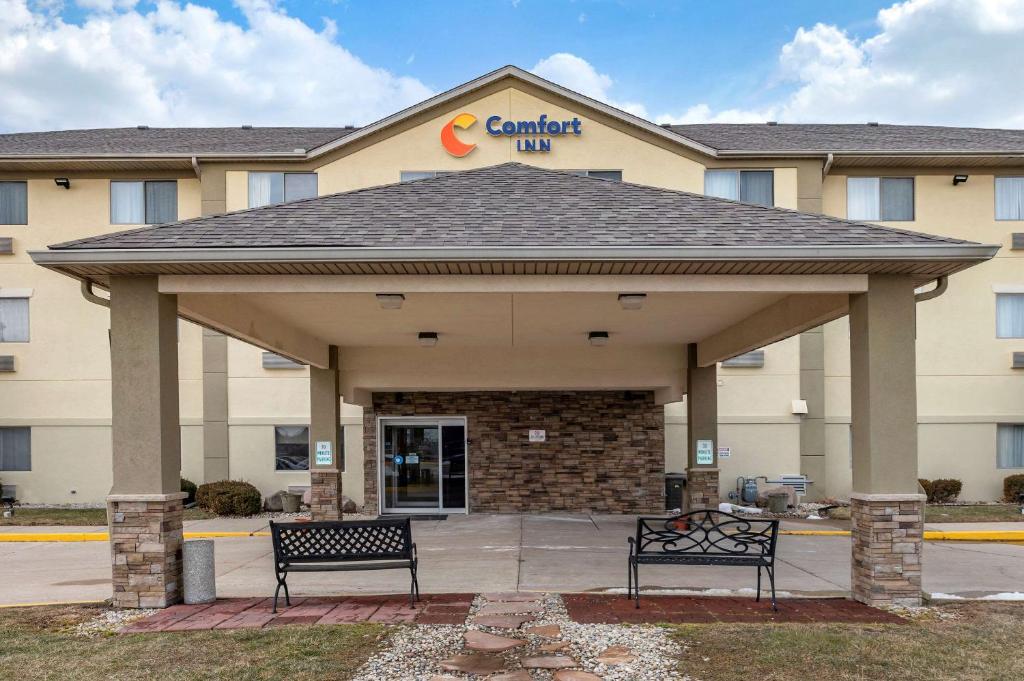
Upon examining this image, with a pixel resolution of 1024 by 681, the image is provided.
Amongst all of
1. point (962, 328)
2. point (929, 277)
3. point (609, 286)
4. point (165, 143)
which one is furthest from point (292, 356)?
point (962, 328)

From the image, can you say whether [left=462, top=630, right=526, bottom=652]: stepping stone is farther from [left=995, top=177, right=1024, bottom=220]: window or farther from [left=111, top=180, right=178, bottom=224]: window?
[left=995, top=177, right=1024, bottom=220]: window

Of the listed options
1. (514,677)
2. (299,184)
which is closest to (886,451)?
(514,677)

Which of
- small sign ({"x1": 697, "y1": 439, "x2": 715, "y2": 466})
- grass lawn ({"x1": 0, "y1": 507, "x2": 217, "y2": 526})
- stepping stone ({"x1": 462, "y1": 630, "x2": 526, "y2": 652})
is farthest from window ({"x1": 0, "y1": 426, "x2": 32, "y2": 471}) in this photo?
stepping stone ({"x1": 462, "y1": 630, "x2": 526, "y2": 652})

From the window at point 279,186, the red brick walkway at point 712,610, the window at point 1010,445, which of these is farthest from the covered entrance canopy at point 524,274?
the window at point 1010,445

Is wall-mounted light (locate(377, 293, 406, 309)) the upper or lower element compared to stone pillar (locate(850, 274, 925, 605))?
upper

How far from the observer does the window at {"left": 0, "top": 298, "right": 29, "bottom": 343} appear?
19172mm

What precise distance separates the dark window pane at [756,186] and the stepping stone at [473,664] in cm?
1534

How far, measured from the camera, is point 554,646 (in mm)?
6355

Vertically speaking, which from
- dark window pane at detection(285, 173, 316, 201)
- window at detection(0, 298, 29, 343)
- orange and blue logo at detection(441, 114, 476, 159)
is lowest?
window at detection(0, 298, 29, 343)

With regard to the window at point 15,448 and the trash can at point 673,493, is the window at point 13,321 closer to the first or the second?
the window at point 15,448

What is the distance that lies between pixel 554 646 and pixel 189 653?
2987 millimetres

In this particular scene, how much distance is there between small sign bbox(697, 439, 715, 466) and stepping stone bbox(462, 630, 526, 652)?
9.17m

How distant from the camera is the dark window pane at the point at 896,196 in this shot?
1922 centimetres

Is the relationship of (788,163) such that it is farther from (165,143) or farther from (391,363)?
(165,143)
